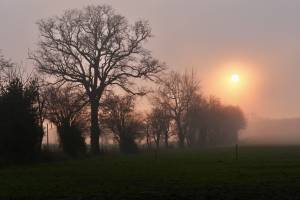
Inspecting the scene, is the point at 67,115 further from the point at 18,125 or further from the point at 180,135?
the point at 180,135

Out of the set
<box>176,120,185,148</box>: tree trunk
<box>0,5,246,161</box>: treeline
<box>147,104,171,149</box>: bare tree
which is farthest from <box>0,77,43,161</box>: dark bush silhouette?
<box>176,120,185,148</box>: tree trunk

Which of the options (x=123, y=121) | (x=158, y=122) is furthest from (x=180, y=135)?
(x=123, y=121)

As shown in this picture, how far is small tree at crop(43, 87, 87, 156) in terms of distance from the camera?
5012 cm

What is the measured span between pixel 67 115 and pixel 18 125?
22.3 meters

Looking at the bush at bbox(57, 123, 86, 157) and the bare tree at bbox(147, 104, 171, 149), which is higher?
the bare tree at bbox(147, 104, 171, 149)

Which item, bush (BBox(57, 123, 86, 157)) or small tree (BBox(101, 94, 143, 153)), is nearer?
bush (BBox(57, 123, 86, 157))

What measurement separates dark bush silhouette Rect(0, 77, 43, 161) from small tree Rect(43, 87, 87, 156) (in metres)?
7.15


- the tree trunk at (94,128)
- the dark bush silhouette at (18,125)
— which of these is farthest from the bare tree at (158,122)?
the dark bush silhouette at (18,125)

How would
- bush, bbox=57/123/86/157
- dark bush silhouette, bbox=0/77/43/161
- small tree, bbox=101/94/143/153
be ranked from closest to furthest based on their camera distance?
dark bush silhouette, bbox=0/77/43/161, bush, bbox=57/123/86/157, small tree, bbox=101/94/143/153

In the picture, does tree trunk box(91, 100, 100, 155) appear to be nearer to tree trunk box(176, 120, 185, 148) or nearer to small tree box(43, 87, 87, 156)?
small tree box(43, 87, 87, 156)

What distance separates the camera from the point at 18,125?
40406 millimetres

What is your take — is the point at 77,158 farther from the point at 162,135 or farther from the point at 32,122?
the point at 162,135

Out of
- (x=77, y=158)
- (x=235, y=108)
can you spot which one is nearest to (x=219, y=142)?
(x=235, y=108)

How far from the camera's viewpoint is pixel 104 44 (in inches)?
2240
